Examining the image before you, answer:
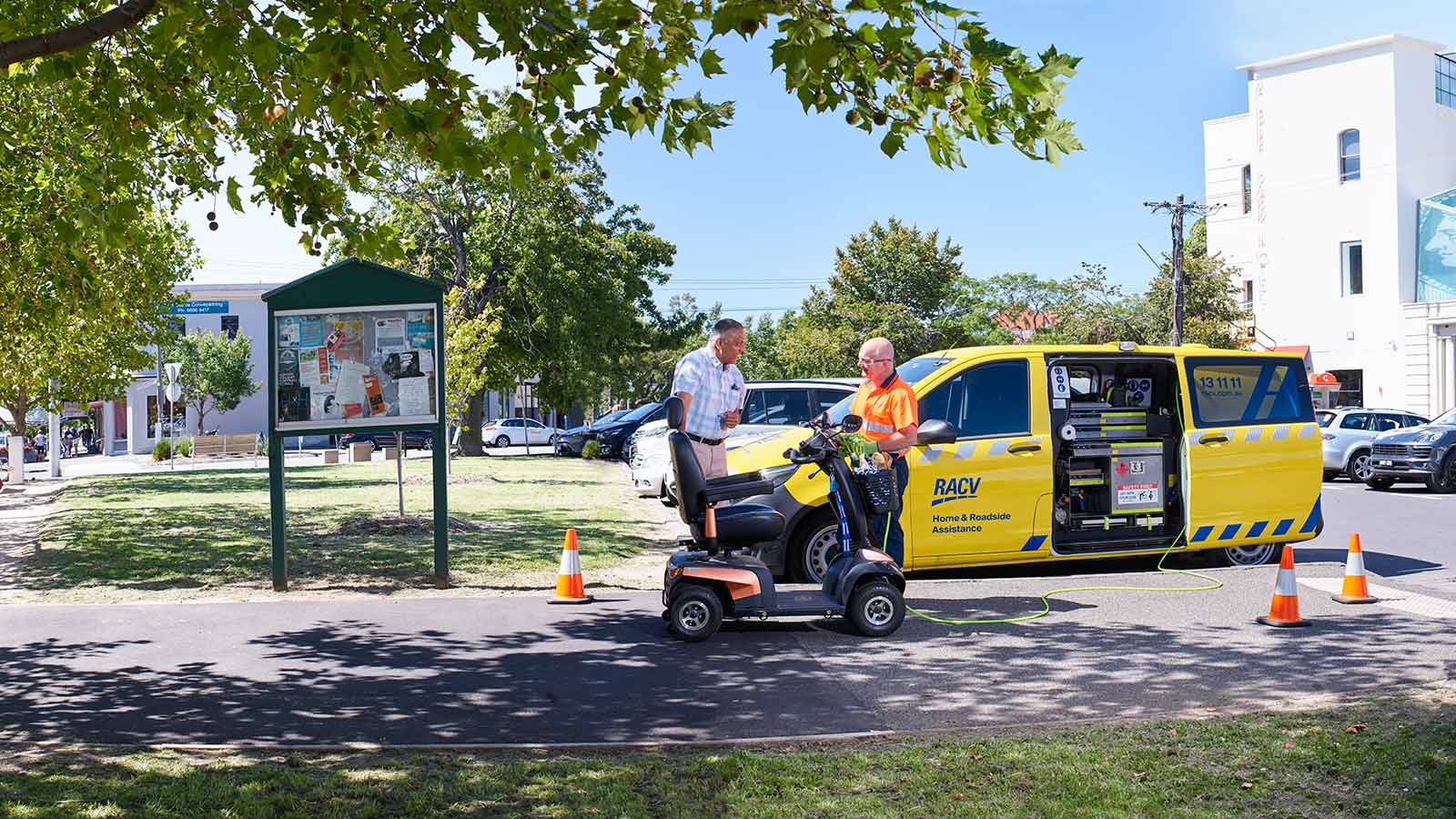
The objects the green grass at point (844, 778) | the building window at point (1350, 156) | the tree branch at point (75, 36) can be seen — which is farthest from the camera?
the building window at point (1350, 156)

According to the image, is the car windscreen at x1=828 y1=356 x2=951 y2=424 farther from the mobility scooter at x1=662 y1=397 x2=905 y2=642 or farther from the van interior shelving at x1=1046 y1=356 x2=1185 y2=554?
the mobility scooter at x1=662 y1=397 x2=905 y2=642

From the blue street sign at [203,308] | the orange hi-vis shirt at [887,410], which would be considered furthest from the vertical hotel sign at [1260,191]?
the blue street sign at [203,308]

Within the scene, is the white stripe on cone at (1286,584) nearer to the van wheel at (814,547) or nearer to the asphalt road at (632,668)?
Result: the asphalt road at (632,668)

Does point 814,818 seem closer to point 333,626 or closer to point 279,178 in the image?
point 333,626

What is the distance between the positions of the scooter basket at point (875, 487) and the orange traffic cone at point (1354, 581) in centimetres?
364

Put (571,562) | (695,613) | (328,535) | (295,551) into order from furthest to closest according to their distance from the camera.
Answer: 1. (328,535)
2. (295,551)
3. (571,562)
4. (695,613)

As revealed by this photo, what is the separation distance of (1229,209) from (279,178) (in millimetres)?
48461

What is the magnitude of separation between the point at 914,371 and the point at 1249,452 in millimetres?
2973

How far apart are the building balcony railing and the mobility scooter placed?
144 ft

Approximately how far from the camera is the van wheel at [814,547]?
9.32 m

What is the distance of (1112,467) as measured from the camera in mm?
10344

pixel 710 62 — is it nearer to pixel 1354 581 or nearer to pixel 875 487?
pixel 875 487

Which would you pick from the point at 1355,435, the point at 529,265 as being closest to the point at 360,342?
the point at 1355,435

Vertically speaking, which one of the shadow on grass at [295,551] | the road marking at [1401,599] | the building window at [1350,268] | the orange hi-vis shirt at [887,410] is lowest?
the road marking at [1401,599]
